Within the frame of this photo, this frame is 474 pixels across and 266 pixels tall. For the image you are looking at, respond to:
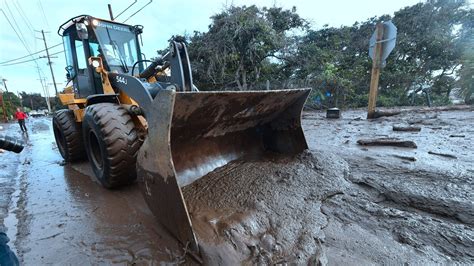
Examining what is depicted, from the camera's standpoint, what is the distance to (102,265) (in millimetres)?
1699

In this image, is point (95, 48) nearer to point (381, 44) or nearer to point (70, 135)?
point (70, 135)

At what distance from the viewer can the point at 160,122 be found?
1737 mm

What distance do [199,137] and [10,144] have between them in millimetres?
1624

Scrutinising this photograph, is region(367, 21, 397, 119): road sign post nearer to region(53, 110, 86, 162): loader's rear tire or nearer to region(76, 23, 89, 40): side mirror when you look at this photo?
region(76, 23, 89, 40): side mirror

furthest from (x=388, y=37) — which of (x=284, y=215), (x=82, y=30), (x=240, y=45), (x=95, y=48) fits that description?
(x=82, y=30)

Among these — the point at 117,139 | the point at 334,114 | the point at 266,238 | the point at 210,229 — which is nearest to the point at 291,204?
the point at 266,238

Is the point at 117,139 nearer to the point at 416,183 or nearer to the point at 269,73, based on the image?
the point at 416,183

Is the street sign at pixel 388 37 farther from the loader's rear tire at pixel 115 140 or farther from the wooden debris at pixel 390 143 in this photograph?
the loader's rear tire at pixel 115 140

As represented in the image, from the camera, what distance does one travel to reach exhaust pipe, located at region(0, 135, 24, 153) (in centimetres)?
141

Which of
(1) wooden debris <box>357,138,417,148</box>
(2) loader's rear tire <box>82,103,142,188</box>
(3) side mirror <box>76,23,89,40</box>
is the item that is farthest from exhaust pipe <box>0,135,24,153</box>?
(1) wooden debris <box>357,138,417,148</box>

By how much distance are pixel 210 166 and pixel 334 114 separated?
6.93 meters

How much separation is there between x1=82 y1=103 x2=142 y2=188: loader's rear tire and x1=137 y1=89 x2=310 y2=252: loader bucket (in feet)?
1.64

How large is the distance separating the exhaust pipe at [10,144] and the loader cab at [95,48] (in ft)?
6.90

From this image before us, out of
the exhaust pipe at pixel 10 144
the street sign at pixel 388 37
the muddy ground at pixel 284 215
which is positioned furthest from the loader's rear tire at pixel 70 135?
the street sign at pixel 388 37
